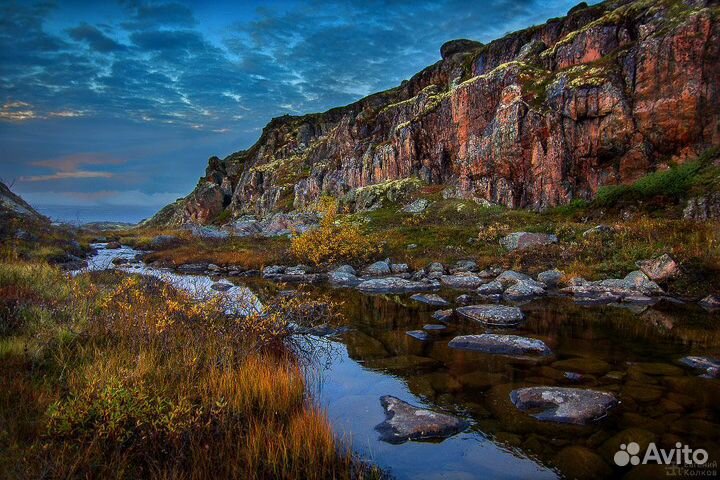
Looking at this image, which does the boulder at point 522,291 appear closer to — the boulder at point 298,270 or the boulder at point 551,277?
the boulder at point 551,277

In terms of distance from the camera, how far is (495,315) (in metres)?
13.9

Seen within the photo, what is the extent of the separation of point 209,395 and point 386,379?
3.88 metres

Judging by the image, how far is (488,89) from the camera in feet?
176

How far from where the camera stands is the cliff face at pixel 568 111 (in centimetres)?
3656

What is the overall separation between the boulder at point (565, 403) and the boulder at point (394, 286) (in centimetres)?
1307

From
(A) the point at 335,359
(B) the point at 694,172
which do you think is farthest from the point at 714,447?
(B) the point at 694,172

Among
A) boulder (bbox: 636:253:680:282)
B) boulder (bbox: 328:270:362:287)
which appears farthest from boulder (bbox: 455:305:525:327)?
boulder (bbox: 328:270:362:287)

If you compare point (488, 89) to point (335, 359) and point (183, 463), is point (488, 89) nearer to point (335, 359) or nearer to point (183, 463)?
point (335, 359)

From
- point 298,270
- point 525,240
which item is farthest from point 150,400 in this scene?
point 525,240

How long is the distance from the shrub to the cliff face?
23888 mm

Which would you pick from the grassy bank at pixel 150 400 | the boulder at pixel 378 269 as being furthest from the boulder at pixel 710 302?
the grassy bank at pixel 150 400

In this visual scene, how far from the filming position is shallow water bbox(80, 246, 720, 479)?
5.93m

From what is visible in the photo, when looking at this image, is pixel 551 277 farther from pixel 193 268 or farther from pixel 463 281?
pixel 193 268

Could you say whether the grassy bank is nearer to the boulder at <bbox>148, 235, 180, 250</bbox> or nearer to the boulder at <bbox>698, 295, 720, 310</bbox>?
the boulder at <bbox>698, 295, 720, 310</bbox>
